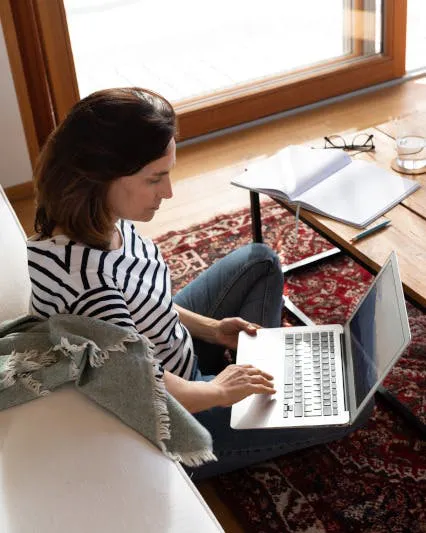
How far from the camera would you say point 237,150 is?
338 centimetres

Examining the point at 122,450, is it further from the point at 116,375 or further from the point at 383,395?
the point at 383,395

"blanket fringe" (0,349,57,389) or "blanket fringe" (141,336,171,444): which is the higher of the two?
"blanket fringe" (0,349,57,389)

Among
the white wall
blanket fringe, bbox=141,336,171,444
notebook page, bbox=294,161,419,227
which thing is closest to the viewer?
blanket fringe, bbox=141,336,171,444

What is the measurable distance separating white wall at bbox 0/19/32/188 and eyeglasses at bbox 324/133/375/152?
122cm

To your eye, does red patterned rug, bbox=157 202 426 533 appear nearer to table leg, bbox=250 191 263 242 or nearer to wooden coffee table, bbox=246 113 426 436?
wooden coffee table, bbox=246 113 426 436

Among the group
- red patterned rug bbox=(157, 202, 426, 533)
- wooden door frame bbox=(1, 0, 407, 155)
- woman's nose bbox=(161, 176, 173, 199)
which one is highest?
woman's nose bbox=(161, 176, 173, 199)

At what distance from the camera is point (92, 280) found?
148 centimetres

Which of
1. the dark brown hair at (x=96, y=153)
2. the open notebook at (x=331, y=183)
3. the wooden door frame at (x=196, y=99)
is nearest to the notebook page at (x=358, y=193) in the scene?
the open notebook at (x=331, y=183)

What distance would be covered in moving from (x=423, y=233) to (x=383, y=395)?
1.37ft

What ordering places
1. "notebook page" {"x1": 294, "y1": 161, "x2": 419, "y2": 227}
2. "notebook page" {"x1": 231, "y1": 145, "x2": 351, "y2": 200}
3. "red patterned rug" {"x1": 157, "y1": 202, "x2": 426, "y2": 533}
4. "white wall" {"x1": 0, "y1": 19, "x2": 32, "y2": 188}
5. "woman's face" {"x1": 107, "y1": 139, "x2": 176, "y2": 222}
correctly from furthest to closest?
"white wall" {"x1": 0, "y1": 19, "x2": 32, "y2": 188} < "notebook page" {"x1": 231, "y1": 145, "x2": 351, "y2": 200} < "notebook page" {"x1": 294, "y1": 161, "x2": 419, "y2": 227} < "red patterned rug" {"x1": 157, "y1": 202, "x2": 426, "y2": 533} < "woman's face" {"x1": 107, "y1": 139, "x2": 176, "y2": 222}

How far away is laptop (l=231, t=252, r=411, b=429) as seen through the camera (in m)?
1.59

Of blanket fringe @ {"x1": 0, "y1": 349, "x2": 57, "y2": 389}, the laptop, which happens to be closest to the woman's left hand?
the laptop

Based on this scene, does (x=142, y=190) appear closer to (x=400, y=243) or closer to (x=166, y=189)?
(x=166, y=189)

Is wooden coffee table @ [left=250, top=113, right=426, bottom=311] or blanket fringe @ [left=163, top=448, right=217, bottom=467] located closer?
blanket fringe @ [left=163, top=448, right=217, bottom=467]
